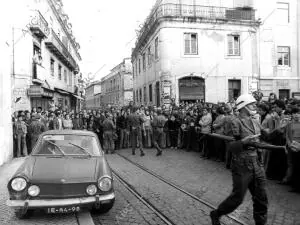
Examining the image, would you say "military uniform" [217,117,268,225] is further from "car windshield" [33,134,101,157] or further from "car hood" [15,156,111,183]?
"car windshield" [33,134,101,157]

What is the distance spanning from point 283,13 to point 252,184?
26.2 m

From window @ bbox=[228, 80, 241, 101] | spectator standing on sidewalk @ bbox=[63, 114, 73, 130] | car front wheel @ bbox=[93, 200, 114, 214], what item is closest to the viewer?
car front wheel @ bbox=[93, 200, 114, 214]

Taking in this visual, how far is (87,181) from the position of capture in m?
5.59

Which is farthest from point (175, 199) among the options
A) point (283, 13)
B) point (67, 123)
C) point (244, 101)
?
point (283, 13)

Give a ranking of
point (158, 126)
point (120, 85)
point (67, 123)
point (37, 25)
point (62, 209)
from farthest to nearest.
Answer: point (120, 85) → point (37, 25) → point (67, 123) → point (158, 126) → point (62, 209)

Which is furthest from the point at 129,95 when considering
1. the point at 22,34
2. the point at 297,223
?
the point at 297,223

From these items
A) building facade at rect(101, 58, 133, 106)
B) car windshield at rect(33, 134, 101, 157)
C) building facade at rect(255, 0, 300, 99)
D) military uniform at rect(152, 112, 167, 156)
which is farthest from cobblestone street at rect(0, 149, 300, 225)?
building facade at rect(101, 58, 133, 106)

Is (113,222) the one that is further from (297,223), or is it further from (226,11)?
(226,11)

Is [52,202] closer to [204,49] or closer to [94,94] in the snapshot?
[204,49]

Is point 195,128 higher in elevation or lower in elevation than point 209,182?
higher

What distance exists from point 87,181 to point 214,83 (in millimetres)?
21470

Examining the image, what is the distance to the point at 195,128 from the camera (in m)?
14.0

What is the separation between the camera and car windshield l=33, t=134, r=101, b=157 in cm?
660

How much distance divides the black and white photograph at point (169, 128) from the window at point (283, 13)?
0.33 feet
